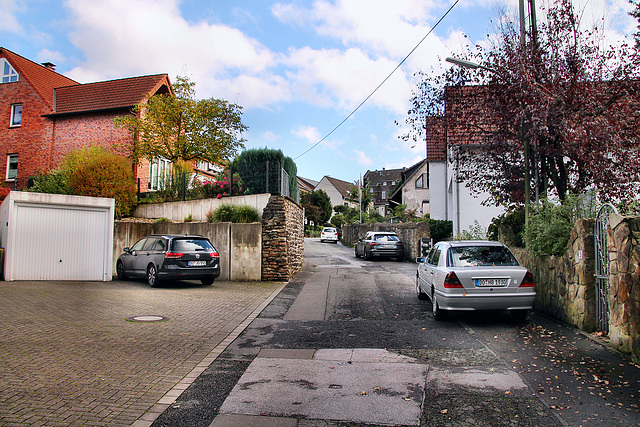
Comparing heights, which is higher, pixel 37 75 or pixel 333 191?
pixel 37 75

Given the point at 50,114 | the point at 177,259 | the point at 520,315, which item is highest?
the point at 50,114

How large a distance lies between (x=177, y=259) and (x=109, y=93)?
65.2 ft

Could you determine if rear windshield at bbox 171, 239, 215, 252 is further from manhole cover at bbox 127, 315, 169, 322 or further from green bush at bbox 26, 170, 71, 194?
green bush at bbox 26, 170, 71, 194

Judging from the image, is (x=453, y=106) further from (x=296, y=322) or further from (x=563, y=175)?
(x=296, y=322)

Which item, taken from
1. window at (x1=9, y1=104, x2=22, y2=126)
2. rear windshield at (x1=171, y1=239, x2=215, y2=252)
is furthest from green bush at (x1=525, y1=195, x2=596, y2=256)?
window at (x1=9, y1=104, x2=22, y2=126)

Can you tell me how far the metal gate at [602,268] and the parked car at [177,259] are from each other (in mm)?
9711

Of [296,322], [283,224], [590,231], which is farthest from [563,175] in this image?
[283,224]

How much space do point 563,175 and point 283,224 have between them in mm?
8240

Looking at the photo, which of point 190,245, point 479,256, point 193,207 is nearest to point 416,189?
point 193,207

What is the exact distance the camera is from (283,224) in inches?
607

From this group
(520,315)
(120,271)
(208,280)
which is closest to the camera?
(520,315)

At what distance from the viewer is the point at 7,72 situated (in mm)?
30203

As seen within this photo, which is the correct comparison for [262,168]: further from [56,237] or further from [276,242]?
[56,237]

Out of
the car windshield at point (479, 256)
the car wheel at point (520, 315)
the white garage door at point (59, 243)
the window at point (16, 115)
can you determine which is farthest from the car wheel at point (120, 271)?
the window at point (16, 115)
